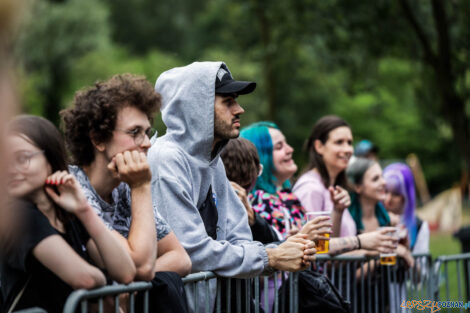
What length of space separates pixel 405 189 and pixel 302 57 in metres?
21.2

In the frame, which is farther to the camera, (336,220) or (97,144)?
(336,220)

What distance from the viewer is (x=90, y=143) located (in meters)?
3.65

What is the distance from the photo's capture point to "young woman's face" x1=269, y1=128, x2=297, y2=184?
6.08m

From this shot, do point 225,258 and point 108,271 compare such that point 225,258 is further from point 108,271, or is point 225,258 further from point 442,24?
point 442,24

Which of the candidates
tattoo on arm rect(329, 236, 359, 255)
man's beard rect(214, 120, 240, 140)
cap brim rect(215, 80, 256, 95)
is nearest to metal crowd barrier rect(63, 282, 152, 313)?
man's beard rect(214, 120, 240, 140)

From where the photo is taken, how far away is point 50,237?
9.50 feet

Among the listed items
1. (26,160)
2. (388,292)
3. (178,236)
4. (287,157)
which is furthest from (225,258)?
(388,292)

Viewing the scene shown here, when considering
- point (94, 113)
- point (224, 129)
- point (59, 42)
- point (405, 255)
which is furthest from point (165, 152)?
point (59, 42)

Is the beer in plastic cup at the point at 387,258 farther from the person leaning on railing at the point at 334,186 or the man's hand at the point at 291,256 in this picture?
the man's hand at the point at 291,256

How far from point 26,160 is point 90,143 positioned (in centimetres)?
62

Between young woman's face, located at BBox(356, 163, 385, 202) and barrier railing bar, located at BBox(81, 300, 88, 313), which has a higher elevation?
young woman's face, located at BBox(356, 163, 385, 202)

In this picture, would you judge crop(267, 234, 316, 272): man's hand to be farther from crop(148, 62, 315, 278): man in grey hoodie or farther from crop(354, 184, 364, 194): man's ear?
crop(354, 184, 364, 194): man's ear

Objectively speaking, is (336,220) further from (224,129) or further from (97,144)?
(97,144)

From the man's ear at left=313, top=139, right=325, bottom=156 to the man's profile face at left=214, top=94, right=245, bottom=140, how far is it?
2.41m
